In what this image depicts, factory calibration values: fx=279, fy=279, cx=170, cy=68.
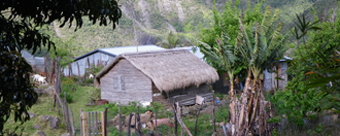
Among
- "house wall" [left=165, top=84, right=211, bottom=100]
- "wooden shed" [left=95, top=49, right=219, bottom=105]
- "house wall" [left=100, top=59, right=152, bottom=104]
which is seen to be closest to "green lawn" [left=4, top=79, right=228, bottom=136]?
"house wall" [left=100, top=59, right=152, bottom=104]

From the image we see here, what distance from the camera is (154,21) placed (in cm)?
5384

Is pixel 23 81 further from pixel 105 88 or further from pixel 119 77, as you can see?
pixel 105 88

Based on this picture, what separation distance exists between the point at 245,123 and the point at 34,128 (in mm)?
7876

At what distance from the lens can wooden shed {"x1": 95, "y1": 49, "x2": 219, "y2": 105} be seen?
44.3 ft

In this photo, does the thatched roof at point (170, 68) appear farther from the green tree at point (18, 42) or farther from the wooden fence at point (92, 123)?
the green tree at point (18, 42)

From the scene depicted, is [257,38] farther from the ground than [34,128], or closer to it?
farther from the ground

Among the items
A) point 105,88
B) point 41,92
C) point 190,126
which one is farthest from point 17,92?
point 41,92

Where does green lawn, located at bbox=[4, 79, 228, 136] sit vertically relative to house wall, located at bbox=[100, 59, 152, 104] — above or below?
below

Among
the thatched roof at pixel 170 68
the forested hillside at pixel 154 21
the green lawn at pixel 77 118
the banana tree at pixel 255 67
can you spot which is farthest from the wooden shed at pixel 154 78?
the forested hillside at pixel 154 21

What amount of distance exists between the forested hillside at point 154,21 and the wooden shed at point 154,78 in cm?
2470

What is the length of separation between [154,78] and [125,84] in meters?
2.23

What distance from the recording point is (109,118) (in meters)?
11.5

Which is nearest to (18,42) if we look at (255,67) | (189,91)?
(255,67)

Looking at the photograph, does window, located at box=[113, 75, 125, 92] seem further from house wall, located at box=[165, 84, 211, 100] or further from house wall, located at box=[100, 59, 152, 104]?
house wall, located at box=[165, 84, 211, 100]
